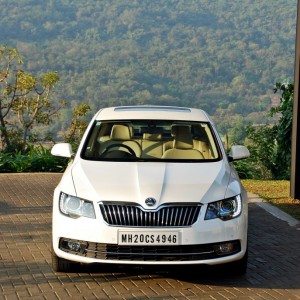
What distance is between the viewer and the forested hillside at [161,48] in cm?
4822

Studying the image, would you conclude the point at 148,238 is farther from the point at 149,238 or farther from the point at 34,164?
the point at 34,164

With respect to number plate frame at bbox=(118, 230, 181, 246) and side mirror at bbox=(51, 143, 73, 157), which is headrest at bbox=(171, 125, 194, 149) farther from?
number plate frame at bbox=(118, 230, 181, 246)

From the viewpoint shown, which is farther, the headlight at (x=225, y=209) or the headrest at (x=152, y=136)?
the headrest at (x=152, y=136)

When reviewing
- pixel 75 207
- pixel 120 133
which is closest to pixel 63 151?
pixel 120 133

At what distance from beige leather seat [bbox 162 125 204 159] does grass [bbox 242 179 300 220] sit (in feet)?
10.7

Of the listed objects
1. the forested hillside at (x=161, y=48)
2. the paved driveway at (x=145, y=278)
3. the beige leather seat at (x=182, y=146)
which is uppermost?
the beige leather seat at (x=182, y=146)

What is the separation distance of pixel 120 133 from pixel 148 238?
232cm

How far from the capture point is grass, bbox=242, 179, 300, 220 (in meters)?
12.7

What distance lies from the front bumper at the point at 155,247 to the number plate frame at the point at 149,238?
26 millimetres

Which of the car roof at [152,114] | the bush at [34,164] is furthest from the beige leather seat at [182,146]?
the bush at [34,164]

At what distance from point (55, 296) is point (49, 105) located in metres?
19.7

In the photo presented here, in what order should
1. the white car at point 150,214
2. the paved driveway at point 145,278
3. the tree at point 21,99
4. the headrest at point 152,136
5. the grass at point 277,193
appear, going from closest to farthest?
1. the paved driveway at point 145,278
2. the white car at point 150,214
3. the headrest at point 152,136
4. the grass at point 277,193
5. the tree at point 21,99

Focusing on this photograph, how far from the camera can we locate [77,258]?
736 cm

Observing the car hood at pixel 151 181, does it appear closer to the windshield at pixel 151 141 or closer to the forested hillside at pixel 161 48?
the windshield at pixel 151 141
